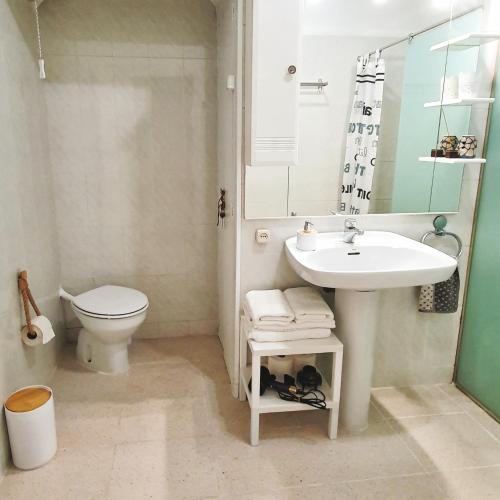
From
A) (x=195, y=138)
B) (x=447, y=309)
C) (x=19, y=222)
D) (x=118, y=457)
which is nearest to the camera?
(x=118, y=457)

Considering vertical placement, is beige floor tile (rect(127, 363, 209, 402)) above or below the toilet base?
below

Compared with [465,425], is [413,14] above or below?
above

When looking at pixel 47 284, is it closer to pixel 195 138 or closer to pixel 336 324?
pixel 195 138

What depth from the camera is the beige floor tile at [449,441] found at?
213cm

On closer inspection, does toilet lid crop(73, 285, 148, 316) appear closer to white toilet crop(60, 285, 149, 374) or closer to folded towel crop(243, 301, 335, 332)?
white toilet crop(60, 285, 149, 374)

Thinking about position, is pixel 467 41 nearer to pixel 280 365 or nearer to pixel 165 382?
pixel 280 365

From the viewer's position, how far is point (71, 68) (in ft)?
9.17

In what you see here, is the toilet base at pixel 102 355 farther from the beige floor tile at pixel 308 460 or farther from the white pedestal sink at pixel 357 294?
the white pedestal sink at pixel 357 294

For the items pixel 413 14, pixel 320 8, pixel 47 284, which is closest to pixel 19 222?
pixel 47 284

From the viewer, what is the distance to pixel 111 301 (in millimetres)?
2756

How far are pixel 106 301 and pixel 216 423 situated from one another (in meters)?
0.96

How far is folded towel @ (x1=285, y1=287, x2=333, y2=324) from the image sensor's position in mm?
2145

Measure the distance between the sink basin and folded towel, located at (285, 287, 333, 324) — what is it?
167 mm

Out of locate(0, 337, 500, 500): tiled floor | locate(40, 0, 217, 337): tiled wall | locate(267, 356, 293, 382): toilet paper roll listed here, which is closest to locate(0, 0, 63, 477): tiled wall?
locate(40, 0, 217, 337): tiled wall
